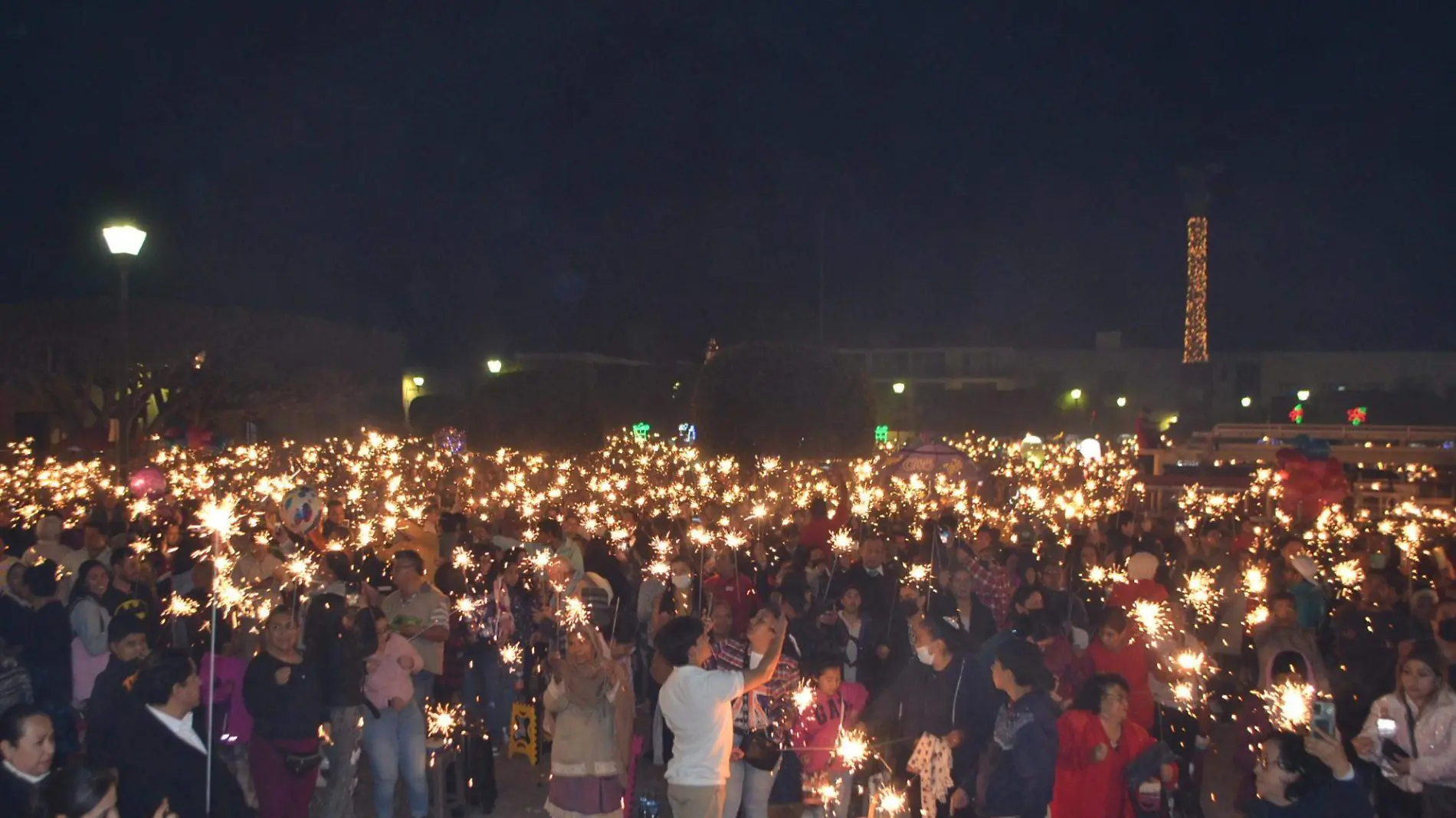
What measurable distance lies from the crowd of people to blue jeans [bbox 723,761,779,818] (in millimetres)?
22

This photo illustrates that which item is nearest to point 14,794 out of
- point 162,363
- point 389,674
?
point 389,674

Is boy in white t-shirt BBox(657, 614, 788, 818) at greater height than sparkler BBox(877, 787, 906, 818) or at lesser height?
greater

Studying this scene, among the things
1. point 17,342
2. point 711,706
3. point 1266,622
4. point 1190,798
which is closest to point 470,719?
point 711,706

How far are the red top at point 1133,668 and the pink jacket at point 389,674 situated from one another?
373 centimetres

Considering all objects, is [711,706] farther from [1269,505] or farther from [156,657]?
[1269,505]

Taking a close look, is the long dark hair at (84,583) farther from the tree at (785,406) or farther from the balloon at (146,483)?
the tree at (785,406)

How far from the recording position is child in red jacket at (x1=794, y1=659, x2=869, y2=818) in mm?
5895

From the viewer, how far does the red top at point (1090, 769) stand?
516 centimetres

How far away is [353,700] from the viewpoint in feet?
19.9

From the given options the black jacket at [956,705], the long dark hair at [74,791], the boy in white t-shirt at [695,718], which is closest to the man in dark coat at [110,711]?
the long dark hair at [74,791]

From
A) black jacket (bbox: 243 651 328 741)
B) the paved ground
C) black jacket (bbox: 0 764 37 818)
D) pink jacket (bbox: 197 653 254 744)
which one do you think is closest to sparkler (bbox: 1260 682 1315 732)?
the paved ground

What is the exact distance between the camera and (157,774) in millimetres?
4719

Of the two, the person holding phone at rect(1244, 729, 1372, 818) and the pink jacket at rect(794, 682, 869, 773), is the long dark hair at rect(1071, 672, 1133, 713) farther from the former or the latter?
the pink jacket at rect(794, 682, 869, 773)

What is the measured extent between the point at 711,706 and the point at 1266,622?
13.3 feet
